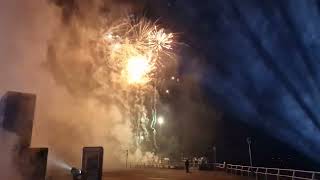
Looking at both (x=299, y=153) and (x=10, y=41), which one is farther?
(x=299, y=153)

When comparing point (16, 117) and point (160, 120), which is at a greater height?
point (160, 120)

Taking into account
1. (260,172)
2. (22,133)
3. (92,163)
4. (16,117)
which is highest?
(16,117)

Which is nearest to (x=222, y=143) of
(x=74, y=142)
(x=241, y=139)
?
(x=241, y=139)

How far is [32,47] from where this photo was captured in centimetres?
2336

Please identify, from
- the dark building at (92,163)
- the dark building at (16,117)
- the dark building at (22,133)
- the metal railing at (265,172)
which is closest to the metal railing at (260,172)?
the metal railing at (265,172)

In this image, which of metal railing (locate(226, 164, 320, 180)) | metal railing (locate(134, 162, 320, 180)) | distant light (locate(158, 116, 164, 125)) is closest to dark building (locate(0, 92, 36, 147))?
metal railing (locate(134, 162, 320, 180))

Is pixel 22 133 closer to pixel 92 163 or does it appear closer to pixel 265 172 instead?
pixel 92 163

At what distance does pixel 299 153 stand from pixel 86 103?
128 metres

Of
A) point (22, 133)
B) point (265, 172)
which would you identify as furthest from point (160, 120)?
point (22, 133)

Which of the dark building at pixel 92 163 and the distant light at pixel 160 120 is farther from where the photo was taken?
the distant light at pixel 160 120

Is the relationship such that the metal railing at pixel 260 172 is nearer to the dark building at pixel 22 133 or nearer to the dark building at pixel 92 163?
the dark building at pixel 92 163

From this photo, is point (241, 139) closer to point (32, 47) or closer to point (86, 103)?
point (86, 103)

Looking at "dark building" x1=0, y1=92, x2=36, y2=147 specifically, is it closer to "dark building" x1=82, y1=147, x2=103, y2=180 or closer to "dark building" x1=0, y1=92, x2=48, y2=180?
"dark building" x1=0, y1=92, x2=48, y2=180

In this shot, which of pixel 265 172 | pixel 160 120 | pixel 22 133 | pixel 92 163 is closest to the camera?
pixel 92 163
